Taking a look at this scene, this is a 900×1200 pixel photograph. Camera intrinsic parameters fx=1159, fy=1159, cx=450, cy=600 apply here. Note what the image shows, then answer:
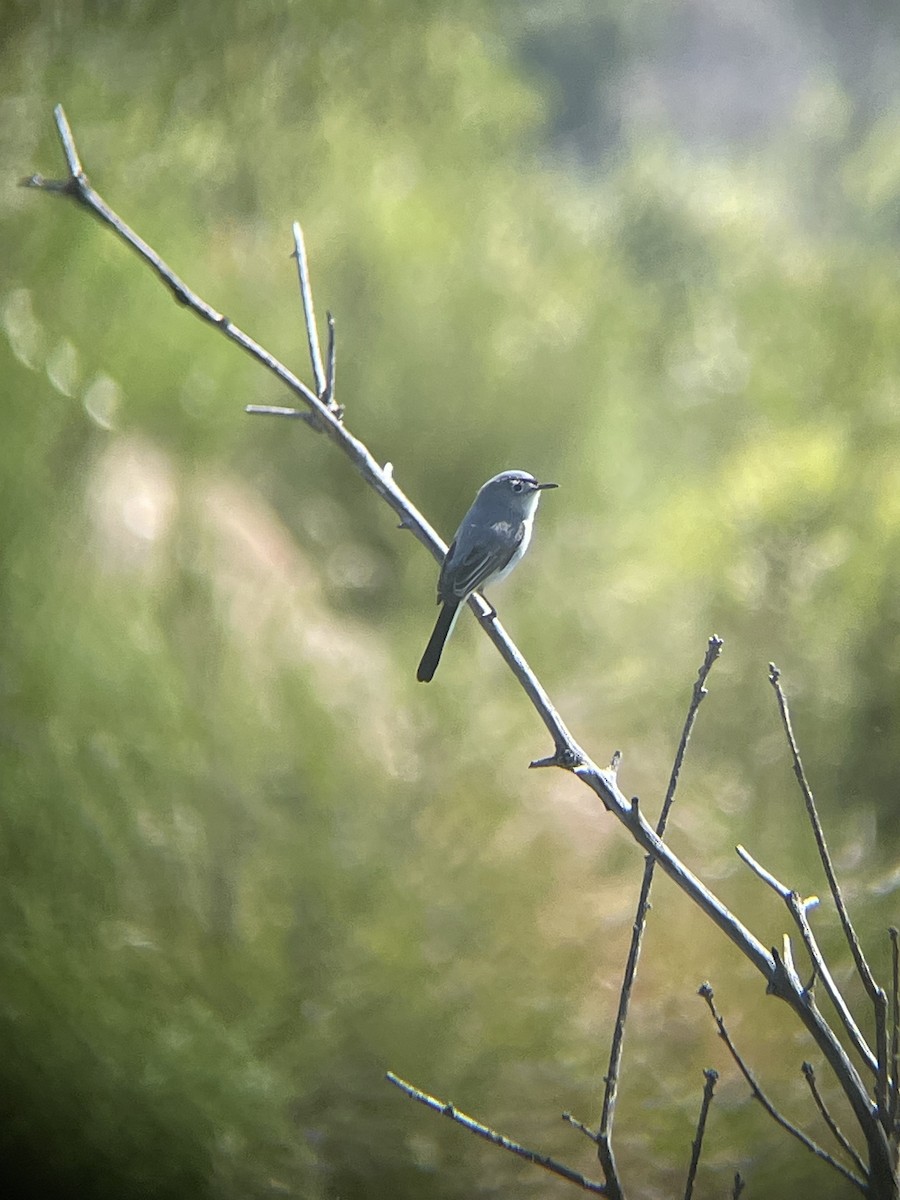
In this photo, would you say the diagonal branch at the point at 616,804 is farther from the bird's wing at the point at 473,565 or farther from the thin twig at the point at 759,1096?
the bird's wing at the point at 473,565

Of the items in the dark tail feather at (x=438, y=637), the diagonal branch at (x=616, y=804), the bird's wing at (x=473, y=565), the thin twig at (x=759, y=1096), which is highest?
the bird's wing at (x=473, y=565)

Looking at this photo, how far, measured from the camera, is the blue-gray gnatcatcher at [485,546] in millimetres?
1143

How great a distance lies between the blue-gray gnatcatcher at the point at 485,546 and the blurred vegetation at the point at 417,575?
56cm

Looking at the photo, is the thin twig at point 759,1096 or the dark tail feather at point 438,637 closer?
the thin twig at point 759,1096

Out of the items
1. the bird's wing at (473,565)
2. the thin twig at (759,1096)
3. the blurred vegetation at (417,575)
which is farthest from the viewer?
the blurred vegetation at (417,575)

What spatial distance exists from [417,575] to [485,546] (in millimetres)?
830

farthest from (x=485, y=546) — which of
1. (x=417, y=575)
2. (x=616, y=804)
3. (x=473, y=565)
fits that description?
(x=417, y=575)

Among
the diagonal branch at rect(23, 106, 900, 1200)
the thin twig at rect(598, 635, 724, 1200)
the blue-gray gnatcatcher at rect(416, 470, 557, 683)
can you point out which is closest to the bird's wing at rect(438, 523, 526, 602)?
the blue-gray gnatcatcher at rect(416, 470, 557, 683)

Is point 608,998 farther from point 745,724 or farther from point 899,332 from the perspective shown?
point 899,332

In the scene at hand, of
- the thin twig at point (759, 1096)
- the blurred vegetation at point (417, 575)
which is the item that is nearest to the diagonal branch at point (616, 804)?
the thin twig at point (759, 1096)

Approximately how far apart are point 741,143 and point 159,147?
1.07 m

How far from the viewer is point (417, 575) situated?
6.48ft

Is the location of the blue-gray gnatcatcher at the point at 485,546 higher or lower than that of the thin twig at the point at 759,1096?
higher

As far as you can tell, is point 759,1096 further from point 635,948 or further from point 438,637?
point 438,637
